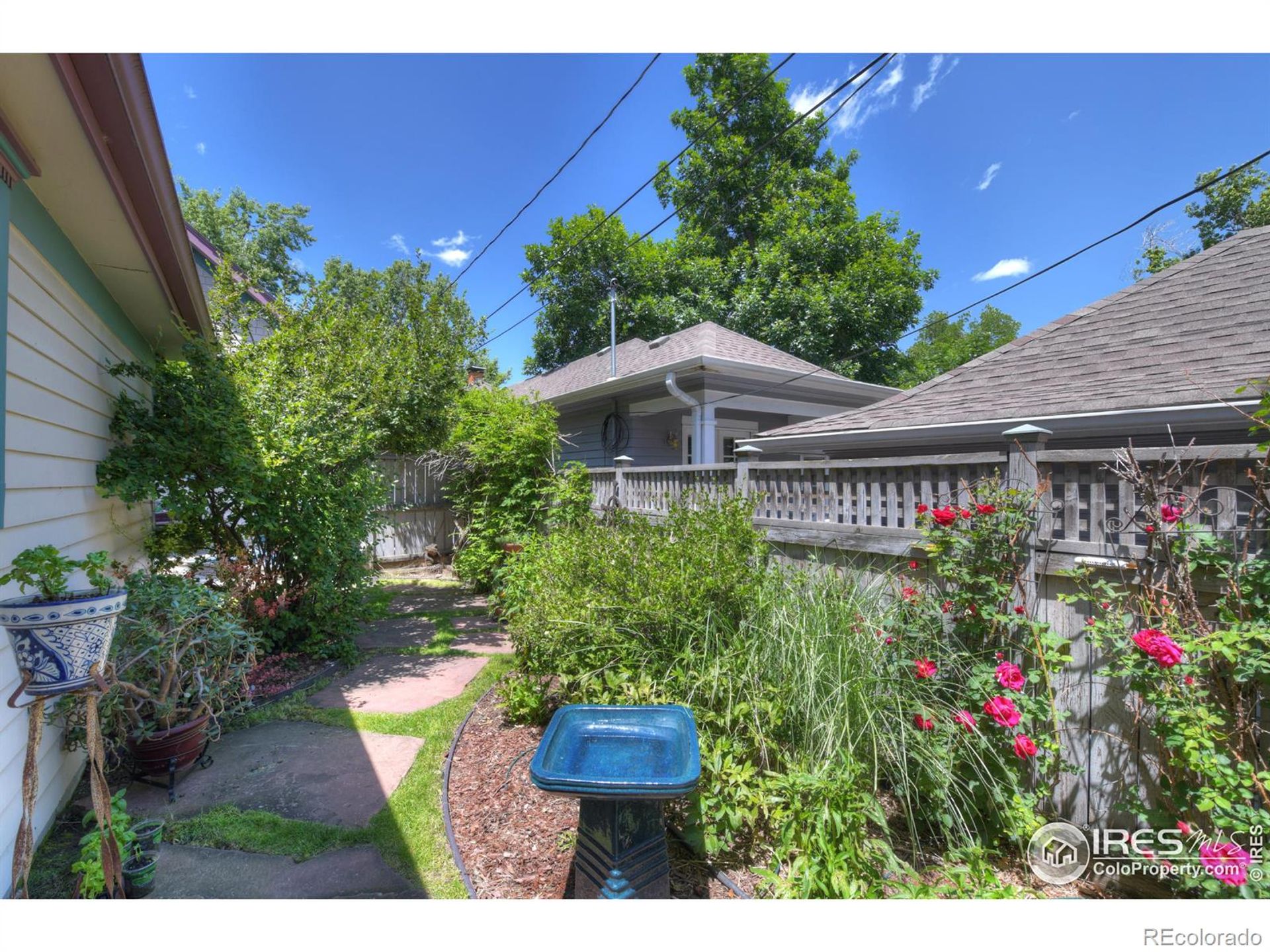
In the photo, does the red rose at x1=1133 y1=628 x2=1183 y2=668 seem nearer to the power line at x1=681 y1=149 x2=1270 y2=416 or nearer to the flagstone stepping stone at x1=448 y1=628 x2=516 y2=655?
the power line at x1=681 y1=149 x2=1270 y2=416

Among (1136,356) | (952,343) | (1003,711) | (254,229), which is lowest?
(1003,711)

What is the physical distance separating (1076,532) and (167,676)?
15.8 ft

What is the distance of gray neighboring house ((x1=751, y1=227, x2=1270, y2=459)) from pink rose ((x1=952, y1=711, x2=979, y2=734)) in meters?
1.50

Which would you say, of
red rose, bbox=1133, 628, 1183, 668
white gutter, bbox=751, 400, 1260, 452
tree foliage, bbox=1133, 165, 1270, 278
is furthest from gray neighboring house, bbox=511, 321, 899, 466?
tree foliage, bbox=1133, 165, 1270, 278

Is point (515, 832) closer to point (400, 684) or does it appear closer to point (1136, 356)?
point (400, 684)

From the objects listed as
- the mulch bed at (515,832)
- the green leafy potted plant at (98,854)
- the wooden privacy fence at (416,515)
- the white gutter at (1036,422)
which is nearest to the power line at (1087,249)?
the white gutter at (1036,422)

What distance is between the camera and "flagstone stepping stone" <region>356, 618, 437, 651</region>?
18.6ft

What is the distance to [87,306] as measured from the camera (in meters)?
3.22

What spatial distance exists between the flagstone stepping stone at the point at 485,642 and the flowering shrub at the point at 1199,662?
464 centimetres

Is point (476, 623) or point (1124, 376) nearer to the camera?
point (1124, 376)

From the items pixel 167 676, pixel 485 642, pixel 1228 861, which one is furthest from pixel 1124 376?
pixel 167 676

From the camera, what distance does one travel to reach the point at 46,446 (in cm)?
259

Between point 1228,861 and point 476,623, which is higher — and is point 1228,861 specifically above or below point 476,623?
above
